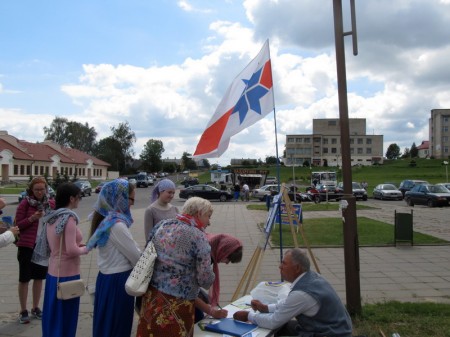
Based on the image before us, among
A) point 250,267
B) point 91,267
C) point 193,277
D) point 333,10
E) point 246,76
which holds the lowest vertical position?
point 91,267

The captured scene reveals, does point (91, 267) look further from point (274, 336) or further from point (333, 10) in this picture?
point (333, 10)

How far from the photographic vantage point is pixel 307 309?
342 cm

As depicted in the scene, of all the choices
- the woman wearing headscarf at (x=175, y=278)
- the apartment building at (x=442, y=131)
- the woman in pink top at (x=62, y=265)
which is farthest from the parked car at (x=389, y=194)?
the apartment building at (x=442, y=131)

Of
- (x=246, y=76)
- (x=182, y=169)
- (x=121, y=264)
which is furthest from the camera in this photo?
(x=182, y=169)

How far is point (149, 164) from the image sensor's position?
437 ft

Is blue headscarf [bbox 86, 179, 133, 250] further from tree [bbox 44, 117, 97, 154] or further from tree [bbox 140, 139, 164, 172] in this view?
tree [bbox 140, 139, 164, 172]

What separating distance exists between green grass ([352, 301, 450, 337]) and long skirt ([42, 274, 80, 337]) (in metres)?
3.00

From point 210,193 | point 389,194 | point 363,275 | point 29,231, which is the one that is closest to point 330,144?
point 389,194

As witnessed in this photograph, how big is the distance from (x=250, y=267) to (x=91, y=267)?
4879mm

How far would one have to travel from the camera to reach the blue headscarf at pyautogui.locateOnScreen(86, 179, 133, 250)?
3.50 m

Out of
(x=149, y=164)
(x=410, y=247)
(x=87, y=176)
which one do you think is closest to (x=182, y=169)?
(x=149, y=164)

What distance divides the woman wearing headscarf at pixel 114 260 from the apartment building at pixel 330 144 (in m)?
126

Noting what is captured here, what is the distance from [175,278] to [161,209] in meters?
2.35

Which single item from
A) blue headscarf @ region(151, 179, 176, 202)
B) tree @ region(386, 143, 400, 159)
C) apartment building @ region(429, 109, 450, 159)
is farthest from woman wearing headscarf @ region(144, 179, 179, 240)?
tree @ region(386, 143, 400, 159)
